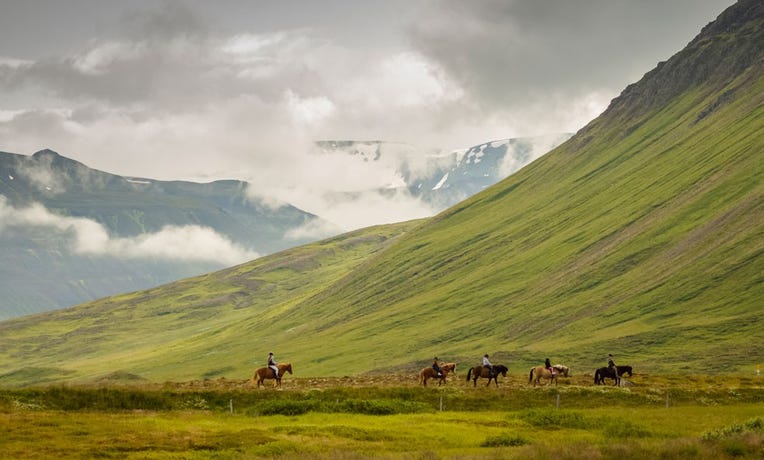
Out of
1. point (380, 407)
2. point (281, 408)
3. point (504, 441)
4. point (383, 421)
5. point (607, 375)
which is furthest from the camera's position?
point (607, 375)

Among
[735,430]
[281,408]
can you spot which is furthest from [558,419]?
[281,408]

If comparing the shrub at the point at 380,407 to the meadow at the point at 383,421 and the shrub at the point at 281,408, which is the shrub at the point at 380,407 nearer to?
the meadow at the point at 383,421

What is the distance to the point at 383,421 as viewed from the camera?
63594 millimetres

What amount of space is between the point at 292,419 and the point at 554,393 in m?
27.6

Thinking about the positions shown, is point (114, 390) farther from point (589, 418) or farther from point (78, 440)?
point (589, 418)

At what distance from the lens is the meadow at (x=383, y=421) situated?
49094 millimetres

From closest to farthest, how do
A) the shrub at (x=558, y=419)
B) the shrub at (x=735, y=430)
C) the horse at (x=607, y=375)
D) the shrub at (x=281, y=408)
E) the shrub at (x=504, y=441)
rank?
the shrub at (x=735, y=430) < the shrub at (x=504, y=441) < the shrub at (x=558, y=419) < the shrub at (x=281, y=408) < the horse at (x=607, y=375)

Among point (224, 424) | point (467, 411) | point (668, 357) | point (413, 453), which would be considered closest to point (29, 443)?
point (224, 424)

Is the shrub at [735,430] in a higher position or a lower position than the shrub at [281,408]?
lower

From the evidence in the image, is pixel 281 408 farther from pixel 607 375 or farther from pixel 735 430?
pixel 607 375

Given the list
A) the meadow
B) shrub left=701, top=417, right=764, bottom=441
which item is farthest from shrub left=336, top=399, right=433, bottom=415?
shrub left=701, top=417, right=764, bottom=441

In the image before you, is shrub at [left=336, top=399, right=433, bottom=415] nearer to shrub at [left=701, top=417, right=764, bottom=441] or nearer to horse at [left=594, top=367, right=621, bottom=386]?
horse at [left=594, top=367, right=621, bottom=386]

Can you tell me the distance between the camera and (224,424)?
201 feet

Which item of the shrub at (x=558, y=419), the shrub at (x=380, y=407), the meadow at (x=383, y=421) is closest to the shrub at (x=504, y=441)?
the meadow at (x=383, y=421)
